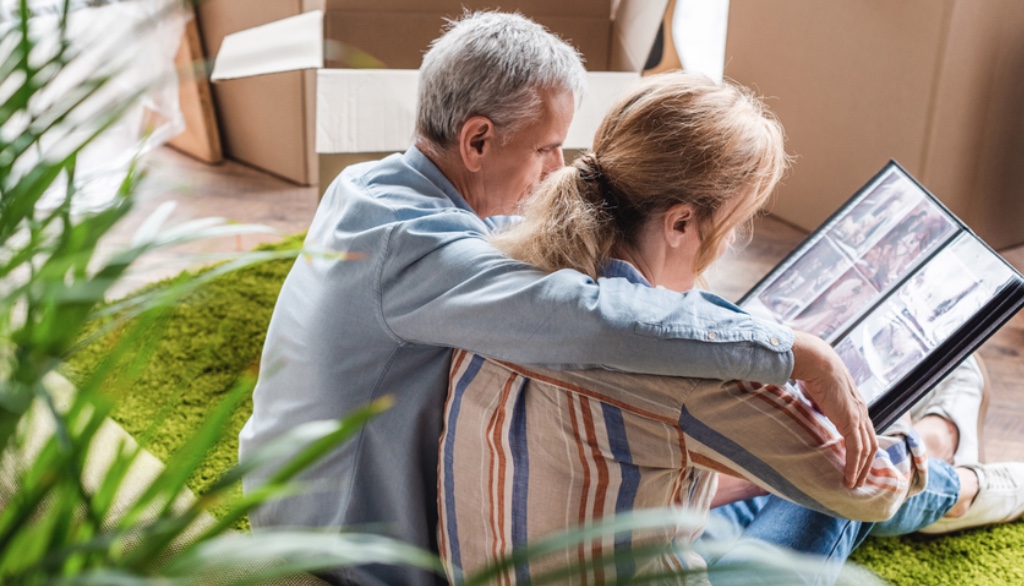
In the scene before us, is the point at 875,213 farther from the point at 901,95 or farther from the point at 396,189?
the point at 901,95

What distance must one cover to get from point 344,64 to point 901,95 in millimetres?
1612

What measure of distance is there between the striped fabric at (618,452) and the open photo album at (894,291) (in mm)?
168

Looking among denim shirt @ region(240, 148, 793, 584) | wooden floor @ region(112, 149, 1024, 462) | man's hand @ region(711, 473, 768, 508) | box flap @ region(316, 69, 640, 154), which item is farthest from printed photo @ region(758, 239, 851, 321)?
wooden floor @ region(112, 149, 1024, 462)

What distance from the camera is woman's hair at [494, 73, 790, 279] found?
1.29 metres

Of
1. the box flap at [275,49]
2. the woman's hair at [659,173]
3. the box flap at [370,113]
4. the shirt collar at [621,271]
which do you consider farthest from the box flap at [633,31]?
the shirt collar at [621,271]

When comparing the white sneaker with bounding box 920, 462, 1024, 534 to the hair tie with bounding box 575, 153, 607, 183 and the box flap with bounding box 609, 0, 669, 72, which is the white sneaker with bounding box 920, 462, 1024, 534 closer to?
the hair tie with bounding box 575, 153, 607, 183

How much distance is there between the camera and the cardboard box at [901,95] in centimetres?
300

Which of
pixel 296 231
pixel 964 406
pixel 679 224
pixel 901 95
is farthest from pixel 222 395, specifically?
pixel 901 95

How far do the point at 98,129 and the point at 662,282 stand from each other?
3.30 ft

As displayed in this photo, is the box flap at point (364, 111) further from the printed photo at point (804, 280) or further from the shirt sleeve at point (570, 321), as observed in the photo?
the shirt sleeve at point (570, 321)

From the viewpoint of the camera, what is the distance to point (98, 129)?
51 cm

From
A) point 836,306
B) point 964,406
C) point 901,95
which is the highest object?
point 836,306

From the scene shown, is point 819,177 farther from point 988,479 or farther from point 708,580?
point 708,580

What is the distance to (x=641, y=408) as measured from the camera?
3.96ft
